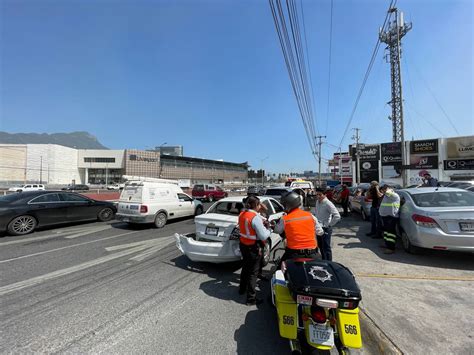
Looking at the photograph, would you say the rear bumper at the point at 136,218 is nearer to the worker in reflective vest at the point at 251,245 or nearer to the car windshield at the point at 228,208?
the car windshield at the point at 228,208

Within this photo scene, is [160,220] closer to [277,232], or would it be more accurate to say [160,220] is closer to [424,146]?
[277,232]

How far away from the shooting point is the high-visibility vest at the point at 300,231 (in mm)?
3305

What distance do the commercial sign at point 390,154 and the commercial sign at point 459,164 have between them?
7.17m

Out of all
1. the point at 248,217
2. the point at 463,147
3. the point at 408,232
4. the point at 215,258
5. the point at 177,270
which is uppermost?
the point at 463,147

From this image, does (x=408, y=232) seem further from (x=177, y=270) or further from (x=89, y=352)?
(x=89, y=352)

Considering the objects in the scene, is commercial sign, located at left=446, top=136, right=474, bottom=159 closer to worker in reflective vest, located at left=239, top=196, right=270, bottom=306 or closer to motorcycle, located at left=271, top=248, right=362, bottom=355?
worker in reflective vest, located at left=239, top=196, right=270, bottom=306

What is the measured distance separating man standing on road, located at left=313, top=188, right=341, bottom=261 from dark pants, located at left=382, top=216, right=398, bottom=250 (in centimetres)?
183

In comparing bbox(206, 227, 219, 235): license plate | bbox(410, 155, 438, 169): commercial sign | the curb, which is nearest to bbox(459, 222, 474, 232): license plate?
the curb

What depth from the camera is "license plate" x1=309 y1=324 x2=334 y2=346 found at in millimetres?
2309

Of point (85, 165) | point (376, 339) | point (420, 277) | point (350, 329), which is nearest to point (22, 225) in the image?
point (350, 329)

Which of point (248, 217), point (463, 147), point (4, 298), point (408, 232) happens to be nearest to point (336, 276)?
point (248, 217)

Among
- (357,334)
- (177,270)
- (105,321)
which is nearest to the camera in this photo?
(357,334)

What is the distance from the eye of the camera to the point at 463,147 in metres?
38.4

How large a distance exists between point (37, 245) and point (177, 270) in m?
4.68
